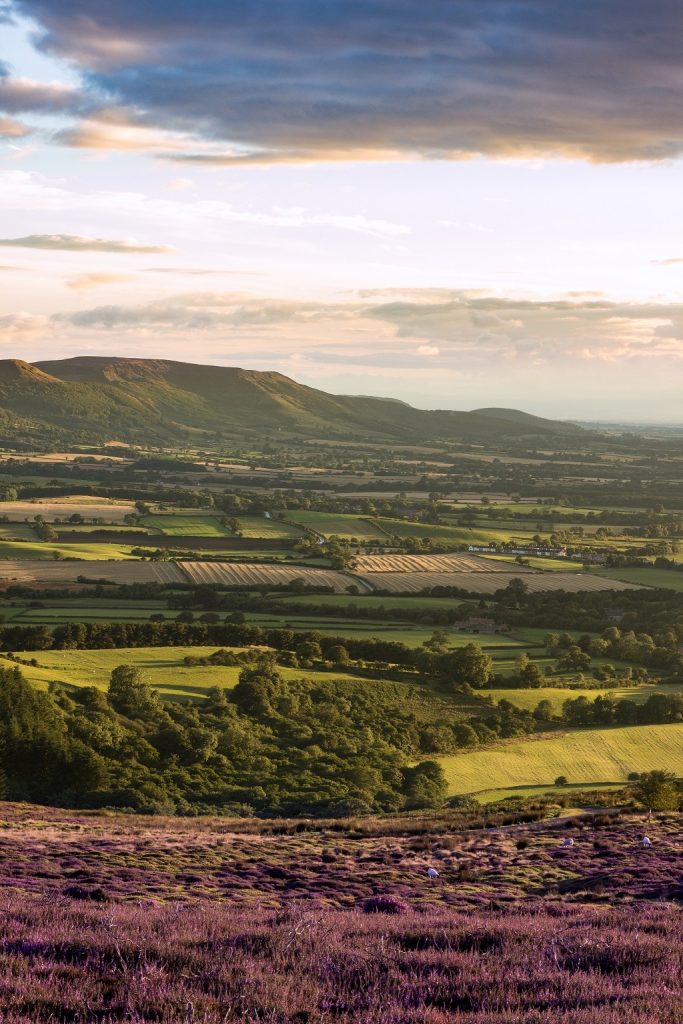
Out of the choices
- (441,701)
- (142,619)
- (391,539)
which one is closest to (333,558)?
(391,539)

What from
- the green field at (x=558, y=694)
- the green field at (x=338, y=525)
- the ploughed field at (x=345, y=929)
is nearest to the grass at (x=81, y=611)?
the green field at (x=558, y=694)

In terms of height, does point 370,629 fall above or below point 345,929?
below

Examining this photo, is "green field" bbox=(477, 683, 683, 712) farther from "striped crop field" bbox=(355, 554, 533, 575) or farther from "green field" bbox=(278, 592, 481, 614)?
"striped crop field" bbox=(355, 554, 533, 575)

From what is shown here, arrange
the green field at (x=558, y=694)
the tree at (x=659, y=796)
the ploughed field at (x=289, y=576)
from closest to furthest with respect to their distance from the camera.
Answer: the tree at (x=659, y=796), the green field at (x=558, y=694), the ploughed field at (x=289, y=576)

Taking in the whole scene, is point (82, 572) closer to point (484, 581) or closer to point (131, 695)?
point (484, 581)

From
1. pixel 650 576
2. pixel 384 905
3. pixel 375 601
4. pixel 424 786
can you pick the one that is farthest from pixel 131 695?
pixel 650 576

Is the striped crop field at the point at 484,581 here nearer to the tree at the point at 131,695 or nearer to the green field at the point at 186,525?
the green field at the point at 186,525
